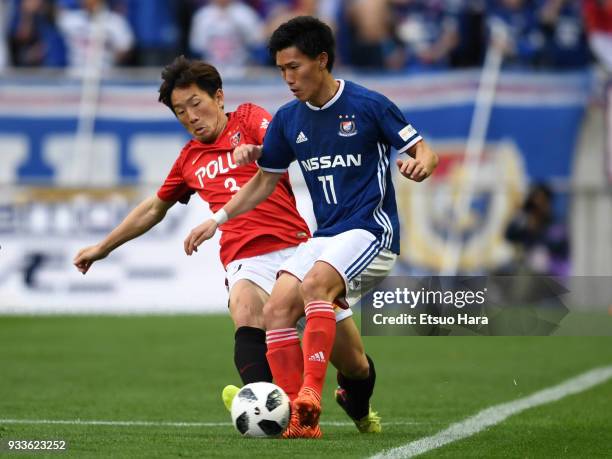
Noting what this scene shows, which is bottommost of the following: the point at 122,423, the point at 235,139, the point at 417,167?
the point at 122,423

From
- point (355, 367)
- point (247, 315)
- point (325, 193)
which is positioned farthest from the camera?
point (247, 315)

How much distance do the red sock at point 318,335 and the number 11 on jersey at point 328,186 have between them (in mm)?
588

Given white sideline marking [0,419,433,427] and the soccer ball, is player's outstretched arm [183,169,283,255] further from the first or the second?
white sideline marking [0,419,433,427]

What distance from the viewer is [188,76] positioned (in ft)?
26.1

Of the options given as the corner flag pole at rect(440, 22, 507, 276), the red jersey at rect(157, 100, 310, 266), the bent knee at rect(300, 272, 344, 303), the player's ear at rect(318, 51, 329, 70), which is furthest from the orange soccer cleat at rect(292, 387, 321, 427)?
the corner flag pole at rect(440, 22, 507, 276)

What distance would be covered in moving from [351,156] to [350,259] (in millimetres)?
543

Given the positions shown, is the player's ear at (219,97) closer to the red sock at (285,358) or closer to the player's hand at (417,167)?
the red sock at (285,358)

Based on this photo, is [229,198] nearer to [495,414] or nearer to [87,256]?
[87,256]

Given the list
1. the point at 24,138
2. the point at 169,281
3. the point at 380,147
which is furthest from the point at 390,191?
the point at 24,138

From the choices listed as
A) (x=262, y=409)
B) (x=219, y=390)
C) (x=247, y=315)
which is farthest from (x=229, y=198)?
(x=219, y=390)

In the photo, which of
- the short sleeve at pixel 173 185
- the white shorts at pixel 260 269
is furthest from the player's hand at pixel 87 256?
Answer: the white shorts at pixel 260 269

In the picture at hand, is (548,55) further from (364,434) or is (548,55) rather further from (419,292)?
(364,434)

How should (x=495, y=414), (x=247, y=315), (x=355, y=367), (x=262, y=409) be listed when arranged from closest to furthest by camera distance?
(x=262, y=409) → (x=355, y=367) → (x=247, y=315) → (x=495, y=414)

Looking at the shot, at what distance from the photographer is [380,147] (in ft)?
24.1
